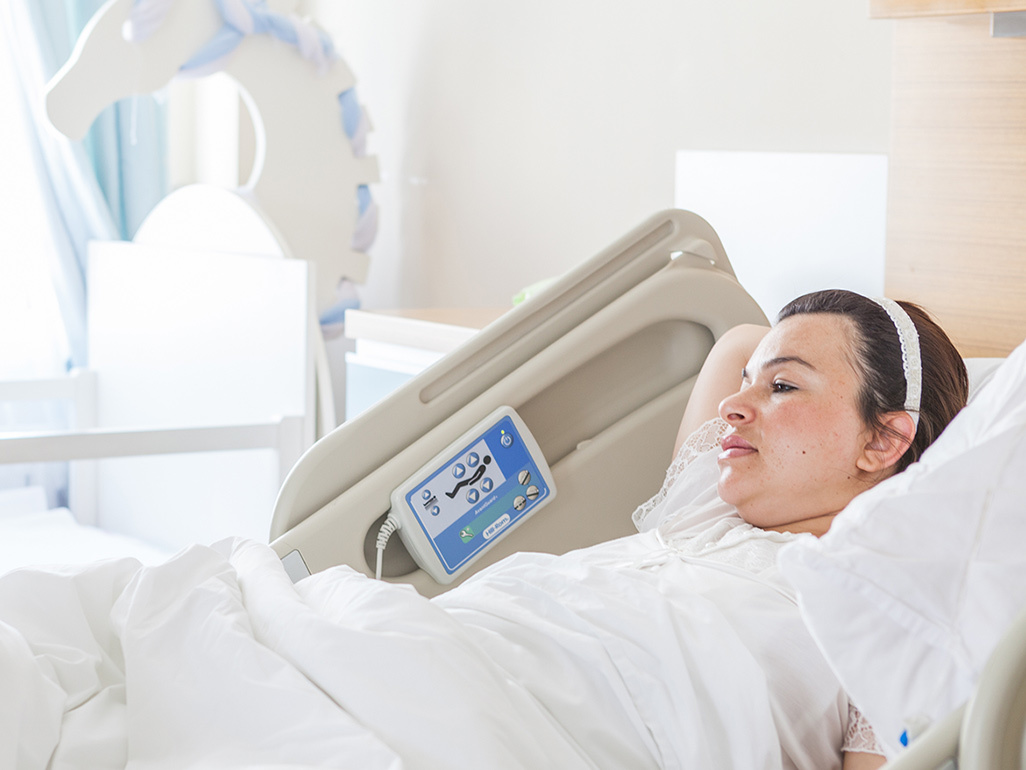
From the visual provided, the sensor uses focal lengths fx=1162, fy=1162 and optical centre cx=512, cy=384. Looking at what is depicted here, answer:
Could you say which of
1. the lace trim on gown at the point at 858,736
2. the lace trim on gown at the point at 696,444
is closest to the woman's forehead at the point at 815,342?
the lace trim on gown at the point at 696,444

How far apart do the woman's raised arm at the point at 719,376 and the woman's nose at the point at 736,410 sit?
0.56ft

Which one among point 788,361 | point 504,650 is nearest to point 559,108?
point 788,361

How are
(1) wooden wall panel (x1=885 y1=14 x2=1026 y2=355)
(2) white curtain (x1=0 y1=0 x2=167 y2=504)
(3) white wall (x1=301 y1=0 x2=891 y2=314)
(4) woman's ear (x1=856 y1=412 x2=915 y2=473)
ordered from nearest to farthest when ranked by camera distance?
1. (4) woman's ear (x1=856 y1=412 x2=915 y2=473)
2. (1) wooden wall panel (x1=885 y1=14 x2=1026 y2=355)
3. (3) white wall (x1=301 y1=0 x2=891 y2=314)
4. (2) white curtain (x1=0 y1=0 x2=167 y2=504)

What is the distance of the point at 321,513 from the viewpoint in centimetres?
132

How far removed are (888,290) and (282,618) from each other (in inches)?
43.9

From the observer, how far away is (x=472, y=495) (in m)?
1.38

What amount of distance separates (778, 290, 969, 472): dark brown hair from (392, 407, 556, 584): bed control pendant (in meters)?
0.39

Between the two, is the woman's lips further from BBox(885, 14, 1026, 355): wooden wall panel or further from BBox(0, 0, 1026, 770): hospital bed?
BBox(885, 14, 1026, 355): wooden wall panel

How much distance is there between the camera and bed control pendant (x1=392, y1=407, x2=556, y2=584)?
134 centimetres

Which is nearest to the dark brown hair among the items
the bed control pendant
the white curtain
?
the bed control pendant

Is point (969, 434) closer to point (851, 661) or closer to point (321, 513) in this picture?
point (851, 661)

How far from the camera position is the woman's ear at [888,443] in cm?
117

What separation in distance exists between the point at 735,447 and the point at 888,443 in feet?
0.50

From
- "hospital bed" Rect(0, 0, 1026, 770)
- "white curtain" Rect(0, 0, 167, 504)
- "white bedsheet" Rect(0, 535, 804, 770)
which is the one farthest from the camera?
"white curtain" Rect(0, 0, 167, 504)
